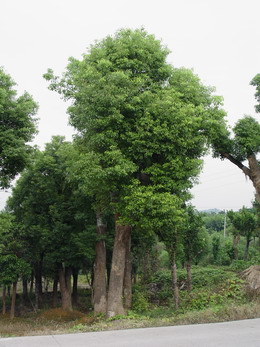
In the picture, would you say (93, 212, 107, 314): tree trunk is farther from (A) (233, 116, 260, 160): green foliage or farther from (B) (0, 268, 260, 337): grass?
(A) (233, 116, 260, 160): green foliage

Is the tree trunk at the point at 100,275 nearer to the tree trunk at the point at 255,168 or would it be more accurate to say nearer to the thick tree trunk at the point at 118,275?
the thick tree trunk at the point at 118,275

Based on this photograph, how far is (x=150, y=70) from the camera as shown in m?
13.0

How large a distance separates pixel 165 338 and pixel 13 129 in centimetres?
1079

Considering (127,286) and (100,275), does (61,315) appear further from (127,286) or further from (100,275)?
(127,286)

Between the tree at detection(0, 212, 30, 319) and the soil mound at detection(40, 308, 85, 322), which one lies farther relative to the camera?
the tree at detection(0, 212, 30, 319)

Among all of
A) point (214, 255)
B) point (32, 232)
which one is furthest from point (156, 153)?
point (214, 255)

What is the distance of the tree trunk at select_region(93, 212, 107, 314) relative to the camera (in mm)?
18922

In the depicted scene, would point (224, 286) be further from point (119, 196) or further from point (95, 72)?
point (95, 72)

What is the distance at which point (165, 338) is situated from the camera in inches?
212

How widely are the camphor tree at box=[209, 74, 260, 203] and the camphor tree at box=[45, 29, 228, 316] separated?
2.88 metres

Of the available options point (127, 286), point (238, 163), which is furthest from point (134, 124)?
point (127, 286)

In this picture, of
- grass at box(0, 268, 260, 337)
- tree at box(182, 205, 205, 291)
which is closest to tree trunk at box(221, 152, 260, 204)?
tree at box(182, 205, 205, 291)

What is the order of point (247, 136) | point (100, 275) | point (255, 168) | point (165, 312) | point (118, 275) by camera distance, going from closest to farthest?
point (118, 275)
point (165, 312)
point (247, 136)
point (255, 168)
point (100, 275)

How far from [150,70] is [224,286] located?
9.38 m
